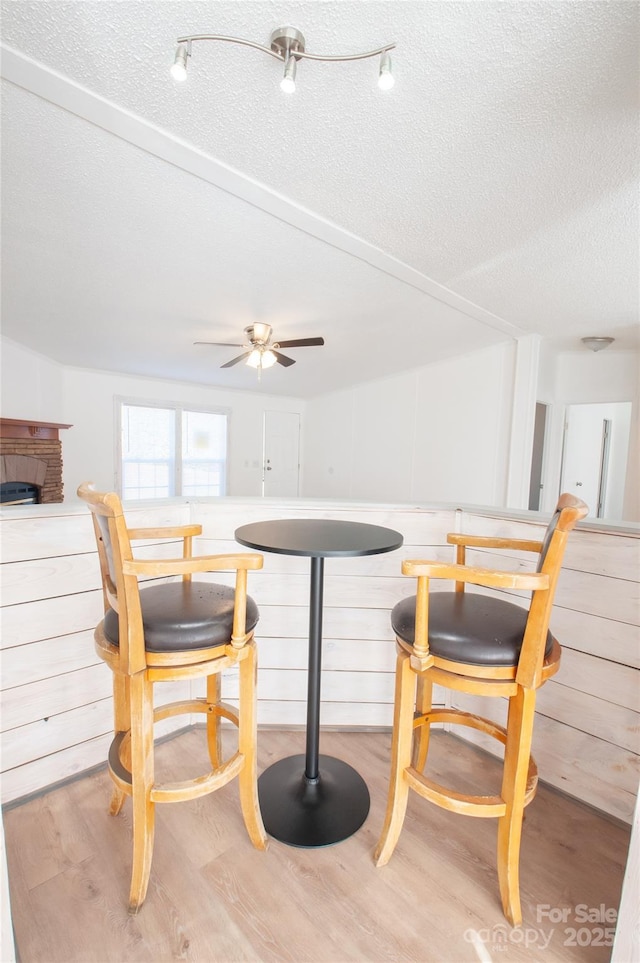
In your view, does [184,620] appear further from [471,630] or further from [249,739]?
[471,630]

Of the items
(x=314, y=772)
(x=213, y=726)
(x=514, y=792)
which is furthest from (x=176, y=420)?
(x=514, y=792)

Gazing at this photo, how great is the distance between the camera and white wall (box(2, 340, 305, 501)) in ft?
14.8

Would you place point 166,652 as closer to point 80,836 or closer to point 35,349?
point 80,836

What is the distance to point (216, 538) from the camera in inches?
72.1

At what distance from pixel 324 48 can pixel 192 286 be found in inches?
80.7

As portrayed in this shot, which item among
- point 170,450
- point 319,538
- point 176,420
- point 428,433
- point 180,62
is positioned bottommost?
point 319,538

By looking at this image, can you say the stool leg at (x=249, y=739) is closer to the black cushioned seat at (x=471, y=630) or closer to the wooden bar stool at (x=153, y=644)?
the wooden bar stool at (x=153, y=644)

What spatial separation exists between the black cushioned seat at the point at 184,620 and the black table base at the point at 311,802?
790 mm

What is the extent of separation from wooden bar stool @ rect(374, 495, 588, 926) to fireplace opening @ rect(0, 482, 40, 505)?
4.13 metres

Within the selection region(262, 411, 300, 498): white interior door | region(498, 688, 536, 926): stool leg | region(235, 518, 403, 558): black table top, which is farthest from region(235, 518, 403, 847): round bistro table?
region(262, 411, 300, 498): white interior door

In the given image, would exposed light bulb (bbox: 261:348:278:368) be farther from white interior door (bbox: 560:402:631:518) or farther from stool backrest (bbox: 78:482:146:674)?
white interior door (bbox: 560:402:631:518)

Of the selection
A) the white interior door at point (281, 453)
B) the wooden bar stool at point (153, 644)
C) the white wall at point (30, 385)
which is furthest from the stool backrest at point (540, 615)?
the white interior door at point (281, 453)

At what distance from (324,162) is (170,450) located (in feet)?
17.8

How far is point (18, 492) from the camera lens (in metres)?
4.32
